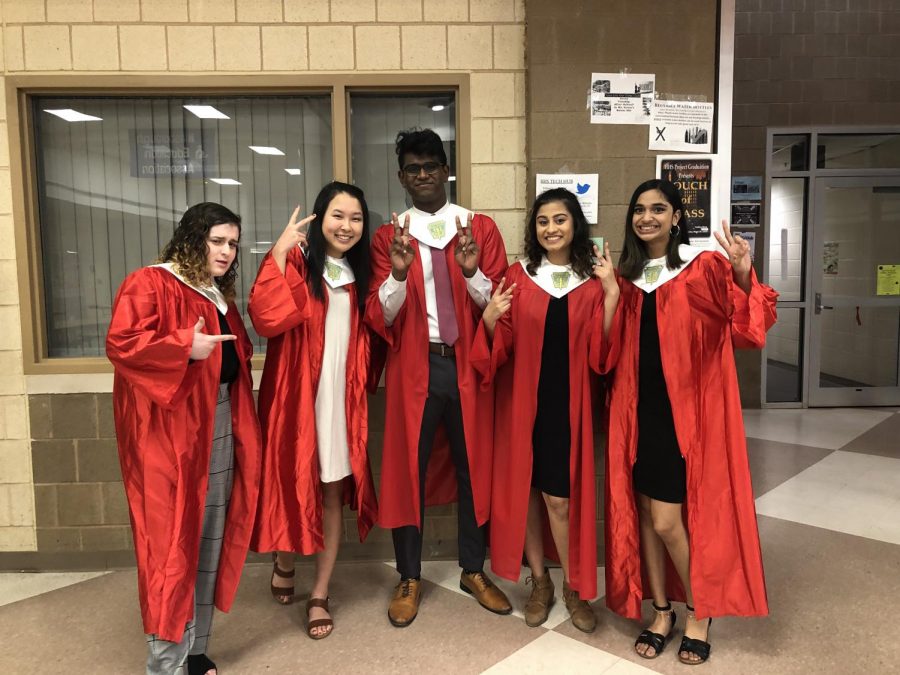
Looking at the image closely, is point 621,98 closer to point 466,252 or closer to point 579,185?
point 579,185

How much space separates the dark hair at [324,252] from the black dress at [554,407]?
687mm

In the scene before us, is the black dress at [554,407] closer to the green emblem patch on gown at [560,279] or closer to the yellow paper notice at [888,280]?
the green emblem patch on gown at [560,279]

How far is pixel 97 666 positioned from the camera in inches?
82.1

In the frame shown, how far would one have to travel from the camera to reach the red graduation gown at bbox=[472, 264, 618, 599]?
7.04ft

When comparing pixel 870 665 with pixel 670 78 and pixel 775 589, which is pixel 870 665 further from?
pixel 670 78

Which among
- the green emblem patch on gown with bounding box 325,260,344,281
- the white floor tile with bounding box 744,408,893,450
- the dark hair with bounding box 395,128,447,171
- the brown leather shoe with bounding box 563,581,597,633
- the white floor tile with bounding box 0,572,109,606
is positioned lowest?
the white floor tile with bounding box 0,572,109,606

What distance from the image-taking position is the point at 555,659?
6.80 feet

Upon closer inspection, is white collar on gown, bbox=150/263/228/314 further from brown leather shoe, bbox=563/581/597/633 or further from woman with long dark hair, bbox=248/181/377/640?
brown leather shoe, bbox=563/581/597/633

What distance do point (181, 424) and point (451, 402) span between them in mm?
926

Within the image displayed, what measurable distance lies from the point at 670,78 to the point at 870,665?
2287 millimetres

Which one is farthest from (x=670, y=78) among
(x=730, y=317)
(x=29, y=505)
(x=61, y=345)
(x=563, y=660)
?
(x=29, y=505)

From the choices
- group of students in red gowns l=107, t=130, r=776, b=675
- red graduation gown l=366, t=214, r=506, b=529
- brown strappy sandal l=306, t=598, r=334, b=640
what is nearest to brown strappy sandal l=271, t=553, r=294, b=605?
group of students in red gowns l=107, t=130, r=776, b=675

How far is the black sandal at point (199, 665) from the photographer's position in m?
1.99

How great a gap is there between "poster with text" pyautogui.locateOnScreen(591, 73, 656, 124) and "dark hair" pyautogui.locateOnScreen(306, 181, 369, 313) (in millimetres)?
1130
